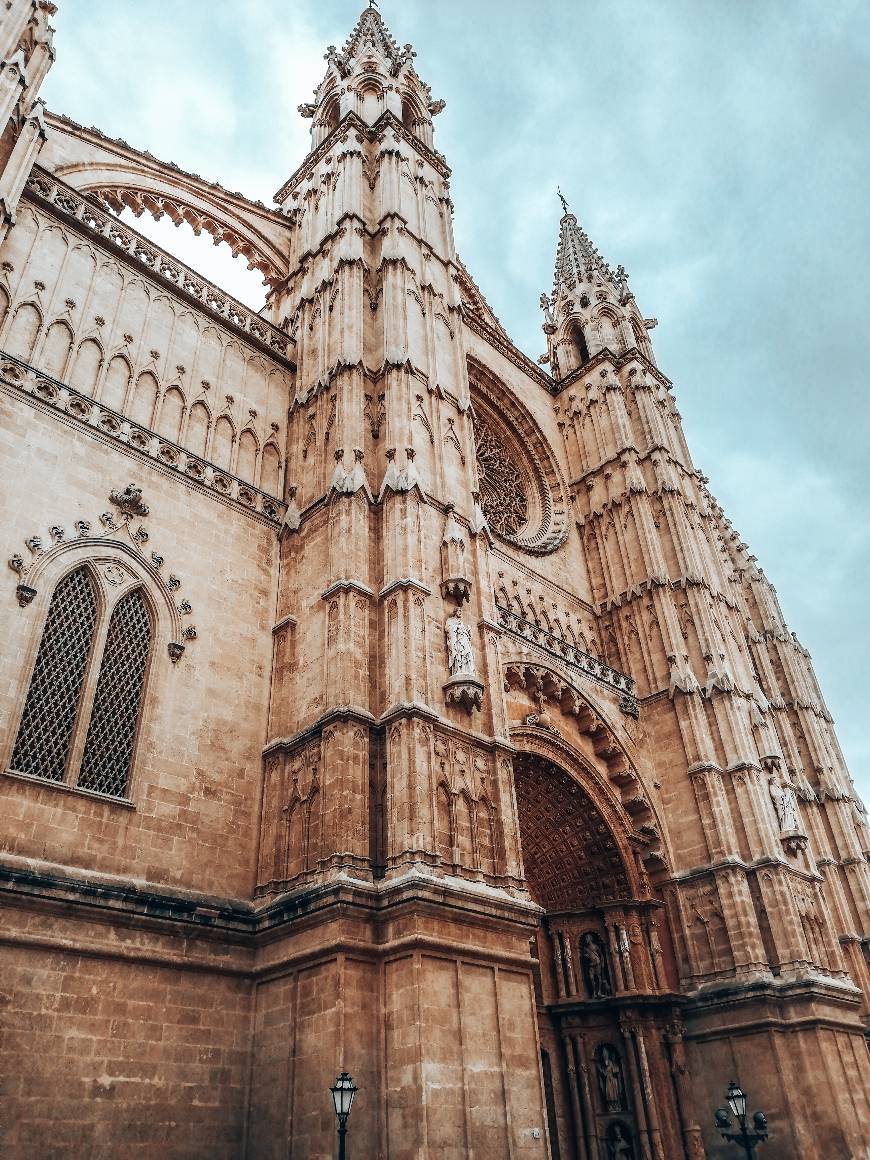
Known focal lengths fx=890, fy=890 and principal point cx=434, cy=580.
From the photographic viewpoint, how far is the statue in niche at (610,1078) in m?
16.5

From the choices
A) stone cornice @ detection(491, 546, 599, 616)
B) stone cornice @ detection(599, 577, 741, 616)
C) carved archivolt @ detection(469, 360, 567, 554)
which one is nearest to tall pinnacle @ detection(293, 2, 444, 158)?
carved archivolt @ detection(469, 360, 567, 554)

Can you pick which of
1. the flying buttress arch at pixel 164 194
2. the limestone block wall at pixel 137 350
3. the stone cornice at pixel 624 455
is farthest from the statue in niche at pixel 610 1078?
the flying buttress arch at pixel 164 194

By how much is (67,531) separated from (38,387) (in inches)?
92.5

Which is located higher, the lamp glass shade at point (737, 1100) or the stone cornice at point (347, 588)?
the stone cornice at point (347, 588)

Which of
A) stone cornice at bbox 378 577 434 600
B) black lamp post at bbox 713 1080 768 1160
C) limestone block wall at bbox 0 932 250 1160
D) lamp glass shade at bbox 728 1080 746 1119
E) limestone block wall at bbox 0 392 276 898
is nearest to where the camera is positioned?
limestone block wall at bbox 0 932 250 1160

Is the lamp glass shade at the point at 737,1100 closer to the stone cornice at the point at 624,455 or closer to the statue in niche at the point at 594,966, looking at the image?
the statue in niche at the point at 594,966

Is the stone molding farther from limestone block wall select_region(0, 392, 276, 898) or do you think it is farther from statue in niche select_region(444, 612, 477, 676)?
limestone block wall select_region(0, 392, 276, 898)

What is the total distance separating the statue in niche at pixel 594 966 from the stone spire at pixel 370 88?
1997 centimetres

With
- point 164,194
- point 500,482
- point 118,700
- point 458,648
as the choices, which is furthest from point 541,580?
point 164,194

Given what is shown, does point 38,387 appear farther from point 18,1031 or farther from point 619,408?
point 619,408

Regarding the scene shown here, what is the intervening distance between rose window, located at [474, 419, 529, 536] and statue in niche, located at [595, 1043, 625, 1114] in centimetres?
1225

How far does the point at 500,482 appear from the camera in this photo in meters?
24.8

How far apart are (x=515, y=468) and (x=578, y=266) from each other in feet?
37.3

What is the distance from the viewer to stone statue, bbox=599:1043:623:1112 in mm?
16500
